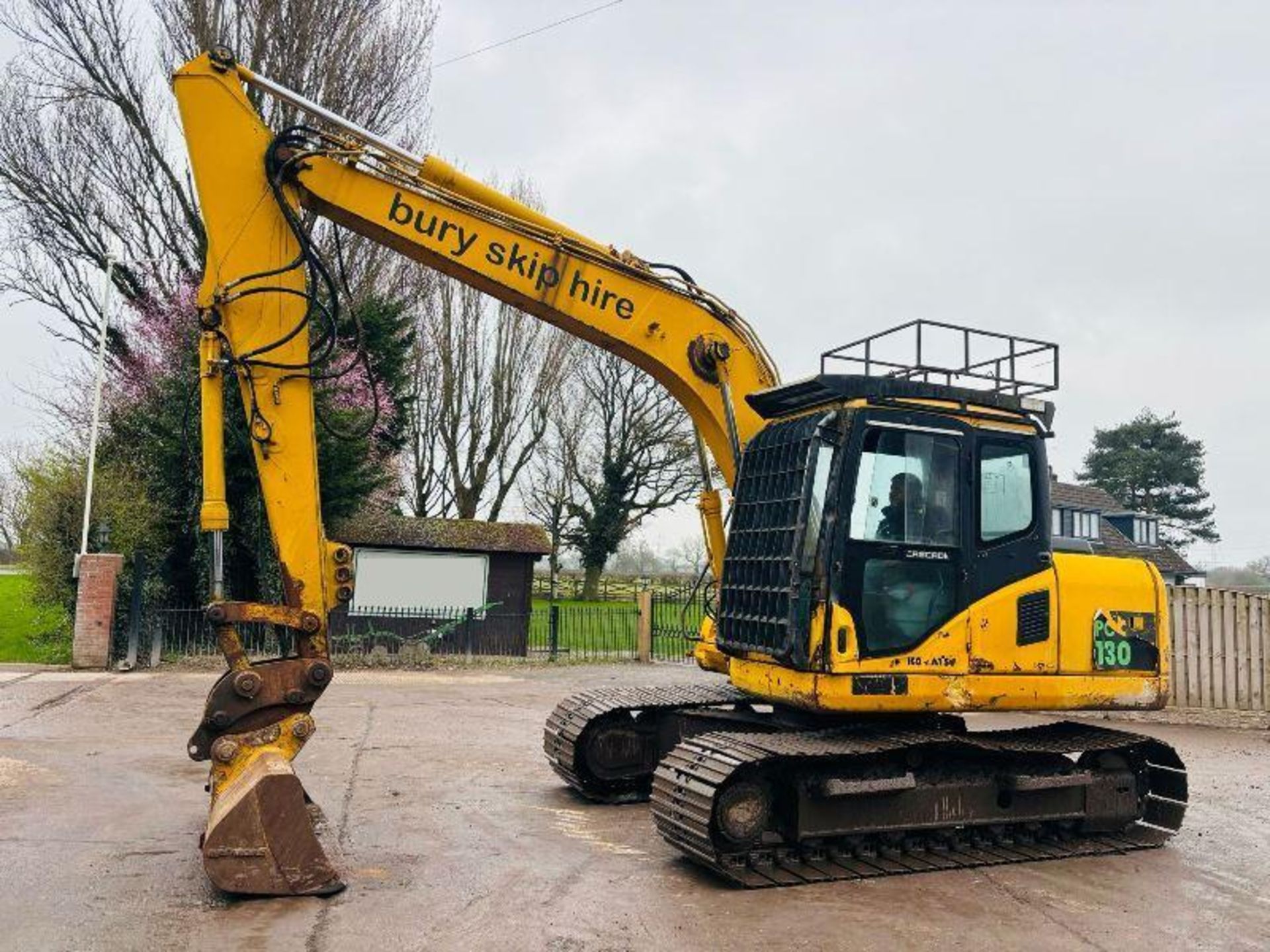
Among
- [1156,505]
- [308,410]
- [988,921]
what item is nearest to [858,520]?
[988,921]

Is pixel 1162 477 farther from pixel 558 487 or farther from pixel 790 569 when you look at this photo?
pixel 790 569

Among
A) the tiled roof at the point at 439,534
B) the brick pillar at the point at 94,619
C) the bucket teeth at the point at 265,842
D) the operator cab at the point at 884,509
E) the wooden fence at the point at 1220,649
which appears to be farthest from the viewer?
the tiled roof at the point at 439,534

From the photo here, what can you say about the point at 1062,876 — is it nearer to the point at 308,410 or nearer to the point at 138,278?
the point at 308,410

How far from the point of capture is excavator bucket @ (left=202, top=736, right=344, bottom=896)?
5.29 meters

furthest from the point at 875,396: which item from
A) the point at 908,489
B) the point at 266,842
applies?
the point at 266,842

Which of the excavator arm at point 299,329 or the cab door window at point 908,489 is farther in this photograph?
the cab door window at point 908,489

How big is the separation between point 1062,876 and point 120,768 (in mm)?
7271

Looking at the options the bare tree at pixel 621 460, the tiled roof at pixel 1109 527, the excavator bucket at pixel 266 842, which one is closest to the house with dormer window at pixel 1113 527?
the tiled roof at pixel 1109 527

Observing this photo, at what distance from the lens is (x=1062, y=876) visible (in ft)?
21.2

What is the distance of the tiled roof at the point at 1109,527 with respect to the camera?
41.7 m

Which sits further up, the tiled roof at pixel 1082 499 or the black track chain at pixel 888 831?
the tiled roof at pixel 1082 499

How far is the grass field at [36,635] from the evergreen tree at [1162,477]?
5197 centimetres

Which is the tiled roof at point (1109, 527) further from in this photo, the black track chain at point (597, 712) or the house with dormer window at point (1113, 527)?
the black track chain at point (597, 712)

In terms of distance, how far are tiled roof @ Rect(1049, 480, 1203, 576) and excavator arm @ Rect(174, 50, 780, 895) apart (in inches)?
1380
